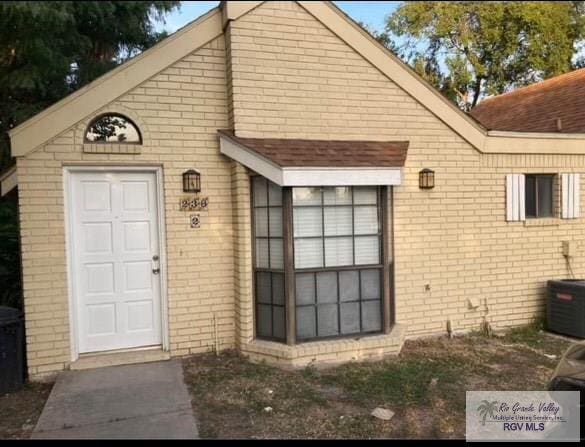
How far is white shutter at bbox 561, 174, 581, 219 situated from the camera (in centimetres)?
733

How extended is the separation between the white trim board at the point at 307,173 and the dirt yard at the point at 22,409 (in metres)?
3.29

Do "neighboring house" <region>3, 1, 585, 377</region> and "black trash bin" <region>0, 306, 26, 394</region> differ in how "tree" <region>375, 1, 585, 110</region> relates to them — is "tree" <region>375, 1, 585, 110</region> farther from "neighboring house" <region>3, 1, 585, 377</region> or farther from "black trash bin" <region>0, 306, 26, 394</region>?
"black trash bin" <region>0, 306, 26, 394</region>

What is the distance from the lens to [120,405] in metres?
4.61

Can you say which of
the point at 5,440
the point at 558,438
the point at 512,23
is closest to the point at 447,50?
the point at 512,23

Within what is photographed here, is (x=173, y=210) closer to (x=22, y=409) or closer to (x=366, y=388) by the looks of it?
(x=22, y=409)

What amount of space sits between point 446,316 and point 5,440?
5375 millimetres

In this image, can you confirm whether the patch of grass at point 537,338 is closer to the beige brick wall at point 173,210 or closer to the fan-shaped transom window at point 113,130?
the beige brick wall at point 173,210

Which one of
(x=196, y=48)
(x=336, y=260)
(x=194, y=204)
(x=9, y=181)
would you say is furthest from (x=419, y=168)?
(x=9, y=181)

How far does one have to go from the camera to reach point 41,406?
15.9ft

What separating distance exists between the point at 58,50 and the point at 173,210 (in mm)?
4389

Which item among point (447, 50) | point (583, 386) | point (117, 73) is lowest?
point (583, 386)

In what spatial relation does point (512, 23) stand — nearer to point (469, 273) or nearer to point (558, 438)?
point (469, 273)

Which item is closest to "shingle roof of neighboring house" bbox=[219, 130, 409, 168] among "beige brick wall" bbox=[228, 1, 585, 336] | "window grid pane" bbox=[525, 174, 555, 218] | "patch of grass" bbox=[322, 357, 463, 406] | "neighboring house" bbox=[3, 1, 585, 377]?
"neighboring house" bbox=[3, 1, 585, 377]

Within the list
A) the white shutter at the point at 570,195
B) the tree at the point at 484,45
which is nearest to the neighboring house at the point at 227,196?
the white shutter at the point at 570,195
